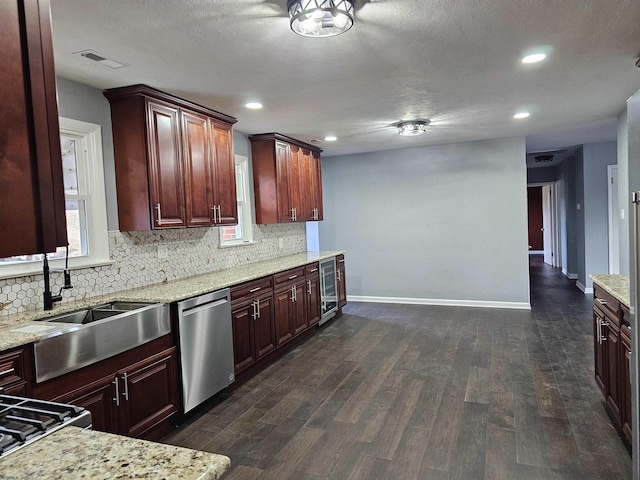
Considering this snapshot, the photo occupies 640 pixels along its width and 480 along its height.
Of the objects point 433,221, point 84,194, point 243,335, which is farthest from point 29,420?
point 433,221

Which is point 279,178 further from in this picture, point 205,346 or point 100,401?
point 100,401

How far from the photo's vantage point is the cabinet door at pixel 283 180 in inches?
202

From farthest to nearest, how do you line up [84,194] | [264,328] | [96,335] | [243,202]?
[243,202], [264,328], [84,194], [96,335]

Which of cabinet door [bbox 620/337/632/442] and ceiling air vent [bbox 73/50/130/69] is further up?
ceiling air vent [bbox 73/50/130/69]

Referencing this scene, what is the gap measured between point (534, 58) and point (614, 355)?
6.45 ft

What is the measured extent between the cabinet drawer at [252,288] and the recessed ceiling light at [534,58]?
8.95 feet

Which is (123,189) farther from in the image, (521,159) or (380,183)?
(521,159)

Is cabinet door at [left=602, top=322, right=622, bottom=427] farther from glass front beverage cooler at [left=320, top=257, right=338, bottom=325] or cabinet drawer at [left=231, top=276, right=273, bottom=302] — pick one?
glass front beverage cooler at [left=320, top=257, right=338, bottom=325]

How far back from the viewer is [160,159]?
329 cm

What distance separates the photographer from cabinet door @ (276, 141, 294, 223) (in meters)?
5.14

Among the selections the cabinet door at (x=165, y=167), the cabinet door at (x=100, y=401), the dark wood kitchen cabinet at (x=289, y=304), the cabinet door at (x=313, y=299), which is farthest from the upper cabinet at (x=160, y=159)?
the cabinet door at (x=313, y=299)

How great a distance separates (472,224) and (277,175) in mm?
3019

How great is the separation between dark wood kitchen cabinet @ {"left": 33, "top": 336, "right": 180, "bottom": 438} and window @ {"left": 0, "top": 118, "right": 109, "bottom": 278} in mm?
892

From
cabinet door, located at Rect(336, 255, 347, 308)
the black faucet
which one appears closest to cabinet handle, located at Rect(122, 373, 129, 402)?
the black faucet
